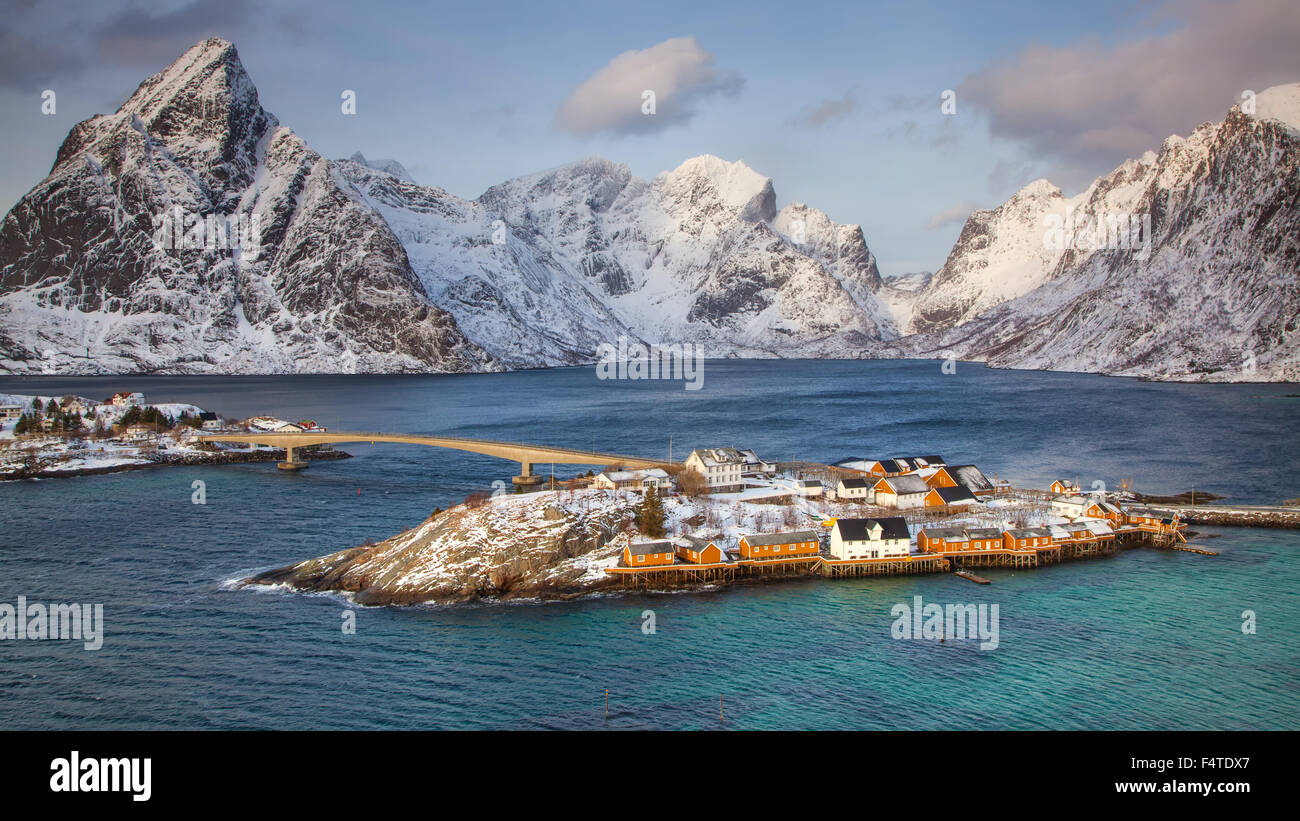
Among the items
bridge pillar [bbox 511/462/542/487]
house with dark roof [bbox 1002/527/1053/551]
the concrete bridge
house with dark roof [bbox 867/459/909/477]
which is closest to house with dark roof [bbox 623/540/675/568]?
house with dark roof [bbox 1002/527/1053/551]

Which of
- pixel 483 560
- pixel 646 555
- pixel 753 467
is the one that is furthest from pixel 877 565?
pixel 483 560

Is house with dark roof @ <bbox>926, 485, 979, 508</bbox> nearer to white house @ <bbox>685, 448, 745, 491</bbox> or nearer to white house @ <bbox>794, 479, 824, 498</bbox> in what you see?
white house @ <bbox>794, 479, 824, 498</bbox>

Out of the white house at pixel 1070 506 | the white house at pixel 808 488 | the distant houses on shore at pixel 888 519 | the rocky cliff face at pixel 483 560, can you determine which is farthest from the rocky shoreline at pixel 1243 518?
the rocky cliff face at pixel 483 560

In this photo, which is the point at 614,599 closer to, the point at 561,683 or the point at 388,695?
the point at 561,683

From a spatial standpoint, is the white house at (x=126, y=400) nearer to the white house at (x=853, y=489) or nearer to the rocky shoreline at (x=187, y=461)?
the rocky shoreline at (x=187, y=461)

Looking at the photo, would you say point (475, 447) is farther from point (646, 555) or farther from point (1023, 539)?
point (1023, 539)
